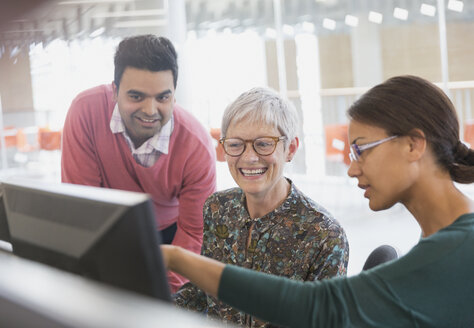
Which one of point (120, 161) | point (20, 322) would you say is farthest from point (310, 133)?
point (20, 322)

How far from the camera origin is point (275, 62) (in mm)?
6668

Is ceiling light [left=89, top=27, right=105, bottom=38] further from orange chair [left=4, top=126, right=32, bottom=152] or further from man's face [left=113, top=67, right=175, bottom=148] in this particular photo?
orange chair [left=4, top=126, right=32, bottom=152]

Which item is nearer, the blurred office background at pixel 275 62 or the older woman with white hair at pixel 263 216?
the older woman with white hair at pixel 263 216

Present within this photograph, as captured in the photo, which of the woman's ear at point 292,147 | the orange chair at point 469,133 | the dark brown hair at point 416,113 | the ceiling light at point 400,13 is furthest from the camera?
the ceiling light at point 400,13

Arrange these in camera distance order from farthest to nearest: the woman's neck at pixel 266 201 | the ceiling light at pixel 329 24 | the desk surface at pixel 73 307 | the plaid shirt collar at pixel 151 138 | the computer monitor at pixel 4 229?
the ceiling light at pixel 329 24 < the plaid shirt collar at pixel 151 138 < the woman's neck at pixel 266 201 < the computer monitor at pixel 4 229 < the desk surface at pixel 73 307

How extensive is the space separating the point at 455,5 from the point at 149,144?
4.20 meters

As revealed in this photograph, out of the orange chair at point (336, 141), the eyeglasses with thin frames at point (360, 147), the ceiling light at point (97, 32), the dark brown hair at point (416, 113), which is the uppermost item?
the ceiling light at point (97, 32)

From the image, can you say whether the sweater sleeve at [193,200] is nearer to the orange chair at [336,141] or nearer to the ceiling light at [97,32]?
the ceiling light at [97,32]

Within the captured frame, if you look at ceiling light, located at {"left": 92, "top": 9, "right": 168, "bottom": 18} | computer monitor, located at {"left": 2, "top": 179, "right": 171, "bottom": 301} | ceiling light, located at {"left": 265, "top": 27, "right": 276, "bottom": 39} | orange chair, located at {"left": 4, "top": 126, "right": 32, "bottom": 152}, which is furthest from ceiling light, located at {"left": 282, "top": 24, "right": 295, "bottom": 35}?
computer monitor, located at {"left": 2, "top": 179, "right": 171, "bottom": 301}

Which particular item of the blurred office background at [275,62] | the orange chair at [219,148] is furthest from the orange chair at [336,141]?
the orange chair at [219,148]

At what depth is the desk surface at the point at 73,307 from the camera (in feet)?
1.15

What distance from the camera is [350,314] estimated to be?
0.99 metres

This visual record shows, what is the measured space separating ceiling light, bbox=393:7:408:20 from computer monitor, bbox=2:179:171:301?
554 cm

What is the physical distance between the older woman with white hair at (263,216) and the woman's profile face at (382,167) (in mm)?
Result: 363
